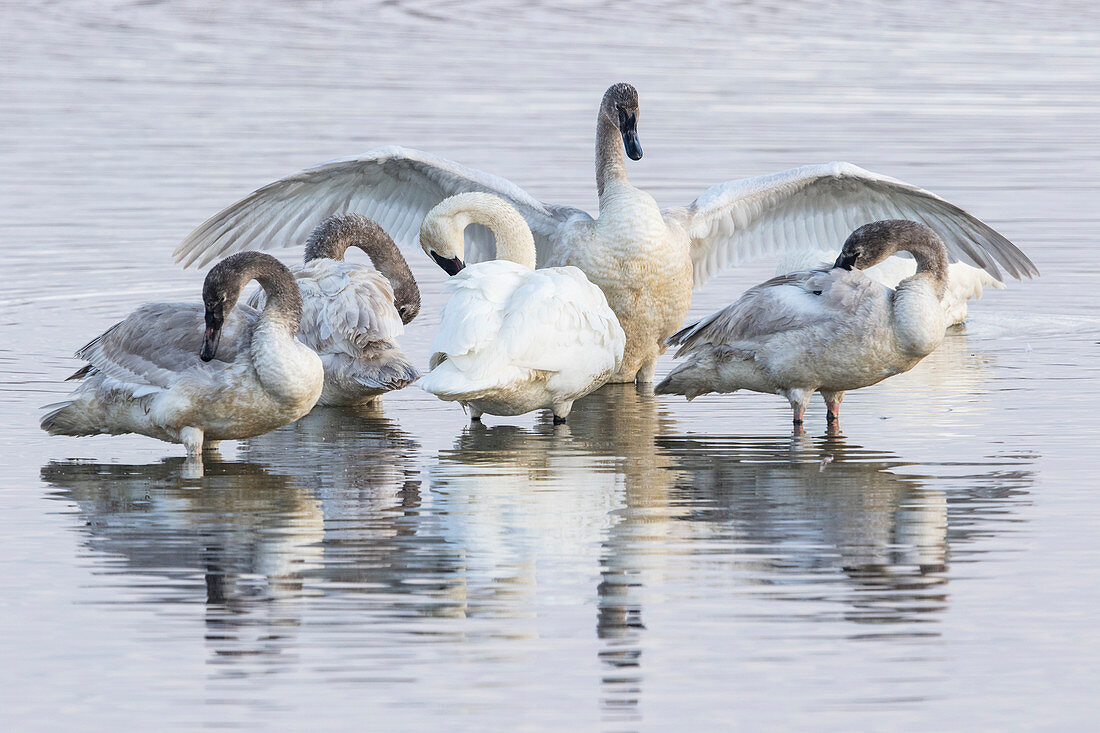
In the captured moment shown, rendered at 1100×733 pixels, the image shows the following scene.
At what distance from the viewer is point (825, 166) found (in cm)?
1209

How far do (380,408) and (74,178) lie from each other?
872 cm

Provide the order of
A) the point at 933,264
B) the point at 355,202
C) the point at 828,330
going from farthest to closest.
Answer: the point at 355,202 → the point at 933,264 → the point at 828,330

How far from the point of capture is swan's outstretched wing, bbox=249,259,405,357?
10.0 metres

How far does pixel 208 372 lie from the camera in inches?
343

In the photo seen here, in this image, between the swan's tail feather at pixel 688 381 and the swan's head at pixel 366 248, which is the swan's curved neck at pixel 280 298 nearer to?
the swan's tail feather at pixel 688 381

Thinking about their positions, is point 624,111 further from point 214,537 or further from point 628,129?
point 214,537

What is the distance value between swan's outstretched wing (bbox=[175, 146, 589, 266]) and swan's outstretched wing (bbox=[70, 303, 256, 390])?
2.95 metres

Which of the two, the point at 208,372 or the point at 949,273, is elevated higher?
the point at 949,273

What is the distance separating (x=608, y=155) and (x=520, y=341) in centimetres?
291

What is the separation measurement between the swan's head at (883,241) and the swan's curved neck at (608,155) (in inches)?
80.3

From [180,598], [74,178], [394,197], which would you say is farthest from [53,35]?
[180,598]

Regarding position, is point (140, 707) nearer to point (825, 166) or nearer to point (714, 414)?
point (714, 414)

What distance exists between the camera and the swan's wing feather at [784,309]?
9.52m

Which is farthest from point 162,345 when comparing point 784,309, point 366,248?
point 784,309
